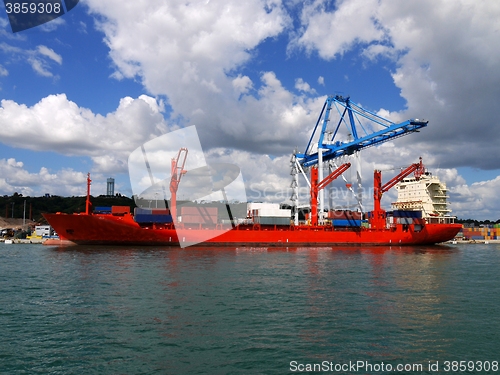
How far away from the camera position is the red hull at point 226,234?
39019 millimetres

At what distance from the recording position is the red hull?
3902 cm

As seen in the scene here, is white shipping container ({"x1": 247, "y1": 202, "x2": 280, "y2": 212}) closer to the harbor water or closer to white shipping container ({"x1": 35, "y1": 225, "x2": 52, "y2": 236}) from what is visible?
the harbor water

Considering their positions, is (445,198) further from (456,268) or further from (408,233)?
(456,268)

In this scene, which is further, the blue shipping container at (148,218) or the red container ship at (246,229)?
the blue shipping container at (148,218)

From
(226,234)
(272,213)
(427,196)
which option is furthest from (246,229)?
(427,196)

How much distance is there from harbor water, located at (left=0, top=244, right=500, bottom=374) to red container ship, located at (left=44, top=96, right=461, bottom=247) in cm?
1633

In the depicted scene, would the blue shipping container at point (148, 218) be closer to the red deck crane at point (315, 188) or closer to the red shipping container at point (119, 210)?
the red shipping container at point (119, 210)

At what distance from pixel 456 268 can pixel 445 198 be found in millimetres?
51145

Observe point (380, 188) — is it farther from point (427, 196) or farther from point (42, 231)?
point (42, 231)

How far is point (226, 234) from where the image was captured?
4381 centimetres

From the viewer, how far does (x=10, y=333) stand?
38.6 feet

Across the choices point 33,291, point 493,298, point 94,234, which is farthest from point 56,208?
point 493,298

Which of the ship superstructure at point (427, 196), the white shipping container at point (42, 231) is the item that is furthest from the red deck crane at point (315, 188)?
the white shipping container at point (42, 231)

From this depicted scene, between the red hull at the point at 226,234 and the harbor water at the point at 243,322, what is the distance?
15.5m
